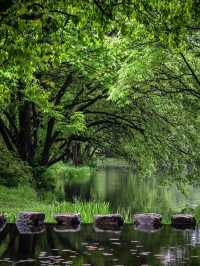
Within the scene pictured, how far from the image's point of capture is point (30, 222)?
1742 cm

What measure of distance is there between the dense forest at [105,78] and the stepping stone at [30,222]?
420cm

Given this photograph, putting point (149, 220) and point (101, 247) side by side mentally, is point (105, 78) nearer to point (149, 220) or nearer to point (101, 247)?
point (149, 220)

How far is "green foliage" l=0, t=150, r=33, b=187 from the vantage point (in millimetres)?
27527

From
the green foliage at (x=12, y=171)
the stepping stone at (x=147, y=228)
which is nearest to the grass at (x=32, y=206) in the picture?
the green foliage at (x=12, y=171)

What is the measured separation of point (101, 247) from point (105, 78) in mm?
14059

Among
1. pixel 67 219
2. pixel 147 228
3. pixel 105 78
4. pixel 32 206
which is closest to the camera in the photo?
pixel 147 228

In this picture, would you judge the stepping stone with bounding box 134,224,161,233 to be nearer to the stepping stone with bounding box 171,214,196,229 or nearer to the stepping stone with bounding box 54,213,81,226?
the stepping stone with bounding box 171,214,196,229

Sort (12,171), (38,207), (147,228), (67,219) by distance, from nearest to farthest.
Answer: (147,228)
(67,219)
(38,207)
(12,171)

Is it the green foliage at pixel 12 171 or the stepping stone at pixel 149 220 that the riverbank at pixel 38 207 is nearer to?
the green foliage at pixel 12 171

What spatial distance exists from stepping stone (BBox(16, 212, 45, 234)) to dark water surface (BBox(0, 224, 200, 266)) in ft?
0.88

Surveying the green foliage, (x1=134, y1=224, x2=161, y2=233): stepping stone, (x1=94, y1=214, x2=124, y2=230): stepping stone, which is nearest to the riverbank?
the green foliage

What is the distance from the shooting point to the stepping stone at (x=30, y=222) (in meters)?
17.1

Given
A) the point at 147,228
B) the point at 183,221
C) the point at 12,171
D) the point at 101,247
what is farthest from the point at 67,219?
the point at 12,171

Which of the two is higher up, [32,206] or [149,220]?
[32,206]
